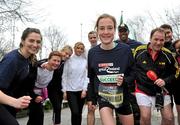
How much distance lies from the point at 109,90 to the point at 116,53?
55cm

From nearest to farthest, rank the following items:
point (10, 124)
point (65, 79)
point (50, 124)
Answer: point (10, 124)
point (65, 79)
point (50, 124)

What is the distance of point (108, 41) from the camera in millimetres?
5715

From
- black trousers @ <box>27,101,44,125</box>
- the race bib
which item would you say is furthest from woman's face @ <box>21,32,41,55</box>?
black trousers @ <box>27,101,44,125</box>

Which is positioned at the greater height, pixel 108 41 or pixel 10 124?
pixel 108 41

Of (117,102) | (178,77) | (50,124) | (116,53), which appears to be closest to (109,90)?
(117,102)

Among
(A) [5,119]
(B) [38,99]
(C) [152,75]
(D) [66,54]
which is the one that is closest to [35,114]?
(B) [38,99]

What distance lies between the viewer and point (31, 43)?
5.88 meters

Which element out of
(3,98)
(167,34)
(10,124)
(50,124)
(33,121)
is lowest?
(50,124)

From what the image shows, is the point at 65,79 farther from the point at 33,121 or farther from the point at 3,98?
the point at 3,98

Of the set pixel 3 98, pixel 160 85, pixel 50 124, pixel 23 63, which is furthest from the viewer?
pixel 50 124

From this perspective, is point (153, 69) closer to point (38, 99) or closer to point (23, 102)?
point (38, 99)

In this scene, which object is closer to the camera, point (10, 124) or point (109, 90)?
point (10, 124)

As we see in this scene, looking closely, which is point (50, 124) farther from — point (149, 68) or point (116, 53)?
point (116, 53)

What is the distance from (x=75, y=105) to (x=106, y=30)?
3.37m
